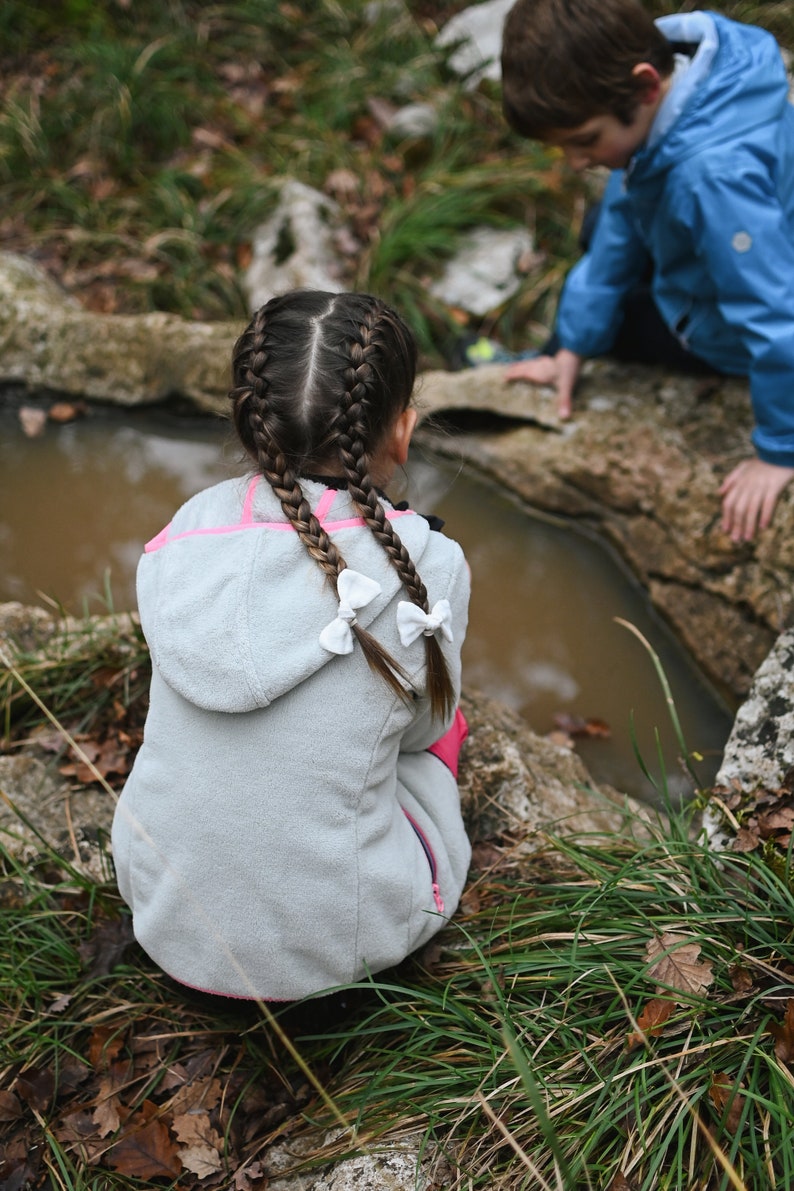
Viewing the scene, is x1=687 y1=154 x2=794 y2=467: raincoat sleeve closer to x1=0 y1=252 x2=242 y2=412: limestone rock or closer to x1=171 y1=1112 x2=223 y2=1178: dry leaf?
x1=0 y1=252 x2=242 y2=412: limestone rock

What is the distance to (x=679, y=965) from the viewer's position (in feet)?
5.28

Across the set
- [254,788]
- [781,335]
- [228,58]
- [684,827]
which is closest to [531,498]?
[781,335]

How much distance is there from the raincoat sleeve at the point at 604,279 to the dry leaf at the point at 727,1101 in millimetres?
2414

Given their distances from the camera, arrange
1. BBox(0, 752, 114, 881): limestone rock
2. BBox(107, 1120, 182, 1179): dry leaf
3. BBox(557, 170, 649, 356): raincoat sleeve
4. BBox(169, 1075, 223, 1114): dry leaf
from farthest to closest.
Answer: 1. BBox(557, 170, 649, 356): raincoat sleeve
2. BBox(0, 752, 114, 881): limestone rock
3. BBox(169, 1075, 223, 1114): dry leaf
4. BBox(107, 1120, 182, 1179): dry leaf

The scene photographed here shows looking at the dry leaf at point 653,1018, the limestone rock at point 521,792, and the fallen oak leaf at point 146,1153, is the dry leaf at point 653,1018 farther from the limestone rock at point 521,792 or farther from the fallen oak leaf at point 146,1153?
the fallen oak leaf at point 146,1153

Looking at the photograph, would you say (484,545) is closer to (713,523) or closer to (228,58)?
(713,523)

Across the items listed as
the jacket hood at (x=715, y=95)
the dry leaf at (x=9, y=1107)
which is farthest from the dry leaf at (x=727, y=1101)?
the jacket hood at (x=715, y=95)

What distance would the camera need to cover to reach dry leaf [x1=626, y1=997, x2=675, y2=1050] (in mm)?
1518

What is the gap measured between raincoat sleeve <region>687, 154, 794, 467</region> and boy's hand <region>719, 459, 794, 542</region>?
6.9 inches

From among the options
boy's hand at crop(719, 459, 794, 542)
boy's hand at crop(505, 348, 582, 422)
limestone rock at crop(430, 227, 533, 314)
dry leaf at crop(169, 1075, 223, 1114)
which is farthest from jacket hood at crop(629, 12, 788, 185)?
dry leaf at crop(169, 1075, 223, 1114)

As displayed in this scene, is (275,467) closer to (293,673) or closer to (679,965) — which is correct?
(293,673)

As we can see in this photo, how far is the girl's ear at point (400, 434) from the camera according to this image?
1705 millimetres

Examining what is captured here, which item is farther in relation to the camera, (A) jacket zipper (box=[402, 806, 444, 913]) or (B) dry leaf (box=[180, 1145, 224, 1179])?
(A) jacket zipper (box=[402, 806, 444, 913])

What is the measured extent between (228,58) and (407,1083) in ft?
17.7
